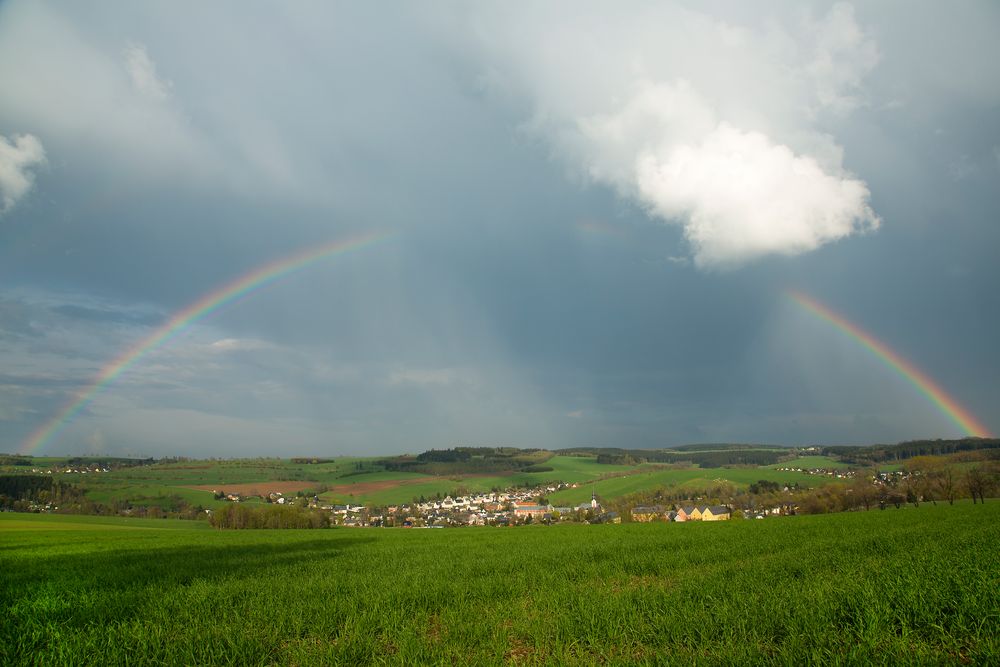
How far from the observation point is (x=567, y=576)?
1460 centimetres

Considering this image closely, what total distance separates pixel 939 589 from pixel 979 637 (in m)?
2.45

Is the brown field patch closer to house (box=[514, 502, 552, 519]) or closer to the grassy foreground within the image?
house (box=[514, 502, 552, 519])

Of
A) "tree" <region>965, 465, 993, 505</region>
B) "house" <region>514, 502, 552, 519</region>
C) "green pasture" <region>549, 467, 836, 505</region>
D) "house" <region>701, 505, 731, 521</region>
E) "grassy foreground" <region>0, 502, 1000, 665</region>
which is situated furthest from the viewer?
"green pasture" <region>549, 467, 836, 505</region>

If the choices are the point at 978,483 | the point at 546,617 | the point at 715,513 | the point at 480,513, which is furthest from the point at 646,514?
the point at 546,617

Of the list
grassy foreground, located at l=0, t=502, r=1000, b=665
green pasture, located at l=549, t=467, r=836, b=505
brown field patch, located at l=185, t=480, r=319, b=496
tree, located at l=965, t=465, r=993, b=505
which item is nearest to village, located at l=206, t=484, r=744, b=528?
brown field patch, located at l=185, t=480, r=319, b=496

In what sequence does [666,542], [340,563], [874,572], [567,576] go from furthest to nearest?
[666,542] → [340,563] → [567,576] → [874,572]

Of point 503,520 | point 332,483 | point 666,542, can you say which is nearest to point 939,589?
point 666,542

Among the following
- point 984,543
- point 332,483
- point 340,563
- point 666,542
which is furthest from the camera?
point 332,483

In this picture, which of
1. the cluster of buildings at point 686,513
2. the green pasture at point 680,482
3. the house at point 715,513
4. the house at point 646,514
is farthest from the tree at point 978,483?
the green pasture at point 680,482

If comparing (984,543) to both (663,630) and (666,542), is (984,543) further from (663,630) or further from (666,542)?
(663,630)

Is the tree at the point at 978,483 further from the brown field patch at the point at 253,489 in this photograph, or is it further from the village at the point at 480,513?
the brown field patch at the point at 253,489

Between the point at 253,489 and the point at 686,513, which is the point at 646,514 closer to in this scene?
the point at 686,513

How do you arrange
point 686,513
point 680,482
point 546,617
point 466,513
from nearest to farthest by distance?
Result: point 546,617 → point 686,513 → point 466,513 → point 680,482

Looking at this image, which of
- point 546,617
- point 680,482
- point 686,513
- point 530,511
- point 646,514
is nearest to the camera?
point 546,617
